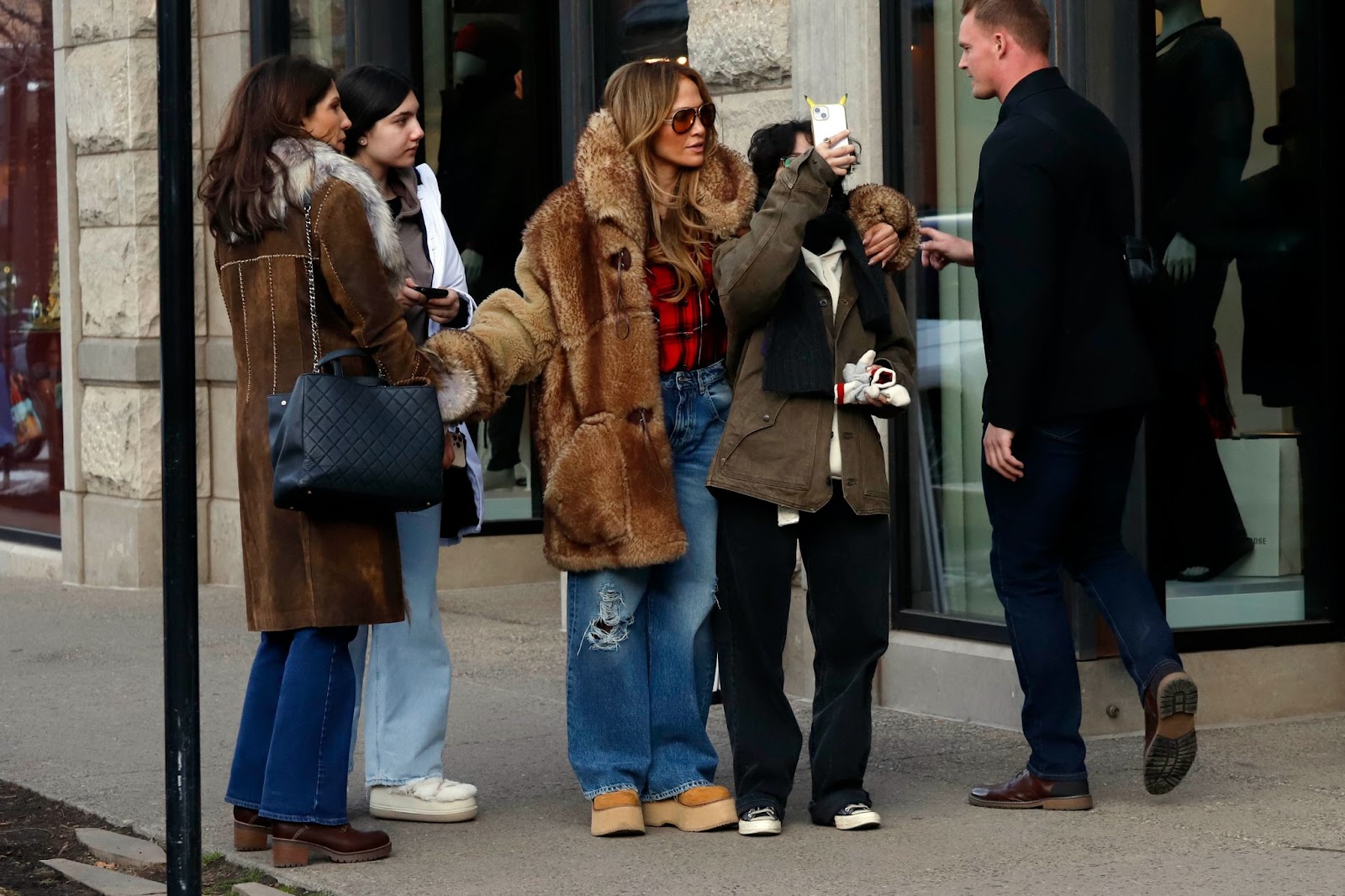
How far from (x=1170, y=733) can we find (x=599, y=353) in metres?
1.74

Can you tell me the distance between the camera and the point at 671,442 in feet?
17.1

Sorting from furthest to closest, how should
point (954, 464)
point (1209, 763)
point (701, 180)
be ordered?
point (954, 464) < point (1209, 763) < point (701, 180)

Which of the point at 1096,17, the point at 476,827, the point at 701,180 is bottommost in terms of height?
the point at 476,827

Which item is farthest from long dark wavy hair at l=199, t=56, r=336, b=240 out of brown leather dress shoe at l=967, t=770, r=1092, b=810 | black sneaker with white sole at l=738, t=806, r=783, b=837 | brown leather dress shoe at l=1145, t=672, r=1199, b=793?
brown leather dress shoe at l=1145, t=672, r=1199, b=793

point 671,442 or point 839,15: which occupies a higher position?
point 839,15

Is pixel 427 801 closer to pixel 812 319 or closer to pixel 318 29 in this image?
pixel 812 319

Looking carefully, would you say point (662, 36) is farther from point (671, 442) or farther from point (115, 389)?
point (115, 389)

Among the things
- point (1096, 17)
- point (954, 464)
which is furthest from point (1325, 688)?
point (1096, 17)

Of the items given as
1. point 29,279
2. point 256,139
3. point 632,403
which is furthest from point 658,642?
point 29,279

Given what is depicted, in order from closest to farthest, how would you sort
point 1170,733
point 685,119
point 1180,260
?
point 685,119, point 1170,733, point 1180,260

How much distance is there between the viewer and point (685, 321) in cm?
518

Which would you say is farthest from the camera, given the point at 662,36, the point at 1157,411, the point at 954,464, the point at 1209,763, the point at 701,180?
the point at 662,36

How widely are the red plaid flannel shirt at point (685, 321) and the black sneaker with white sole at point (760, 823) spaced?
1.13m

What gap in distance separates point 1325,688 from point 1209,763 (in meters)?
0.89
